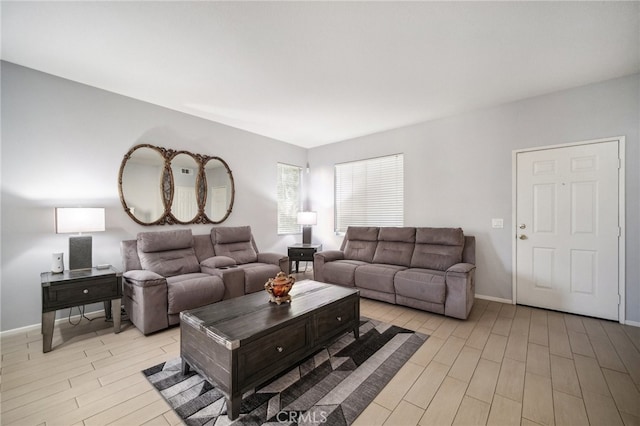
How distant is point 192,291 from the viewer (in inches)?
110

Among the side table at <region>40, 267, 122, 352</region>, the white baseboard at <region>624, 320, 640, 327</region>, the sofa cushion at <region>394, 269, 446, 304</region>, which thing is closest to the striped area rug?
the sofa cushion at <region>394, 269, 446, 304</region>

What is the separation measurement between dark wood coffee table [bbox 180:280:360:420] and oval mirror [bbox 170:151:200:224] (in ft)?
7.17

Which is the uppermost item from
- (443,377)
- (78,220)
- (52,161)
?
(52,161)

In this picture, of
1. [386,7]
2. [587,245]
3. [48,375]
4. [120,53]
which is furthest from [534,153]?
[48,375]

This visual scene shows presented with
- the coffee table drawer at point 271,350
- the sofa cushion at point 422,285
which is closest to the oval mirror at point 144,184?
the coffee table drawer at point 271,350

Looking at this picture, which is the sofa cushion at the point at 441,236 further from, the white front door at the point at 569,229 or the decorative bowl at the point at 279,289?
the decorative bowl at the point at 279,289

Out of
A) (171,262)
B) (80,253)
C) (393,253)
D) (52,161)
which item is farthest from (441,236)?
(52,161)

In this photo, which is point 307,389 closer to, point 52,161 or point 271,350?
point 271,350

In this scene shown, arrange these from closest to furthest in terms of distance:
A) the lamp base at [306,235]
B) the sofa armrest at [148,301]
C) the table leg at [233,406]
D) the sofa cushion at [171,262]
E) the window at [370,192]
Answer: the table leg at [233,406] < the sofa armrest at [148,301] < the sofa cushion at [171,262] < the window at [370,192] < the lamp base at [306,235]

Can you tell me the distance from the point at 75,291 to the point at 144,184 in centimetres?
154

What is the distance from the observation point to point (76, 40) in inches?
88.5

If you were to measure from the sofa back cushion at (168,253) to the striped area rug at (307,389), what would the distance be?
135 centimetres

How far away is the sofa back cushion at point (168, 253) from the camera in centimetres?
314

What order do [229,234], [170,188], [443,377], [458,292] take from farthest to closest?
1. [229,234]
2. [170,188]
3. [458,292]
4. [443,377]
